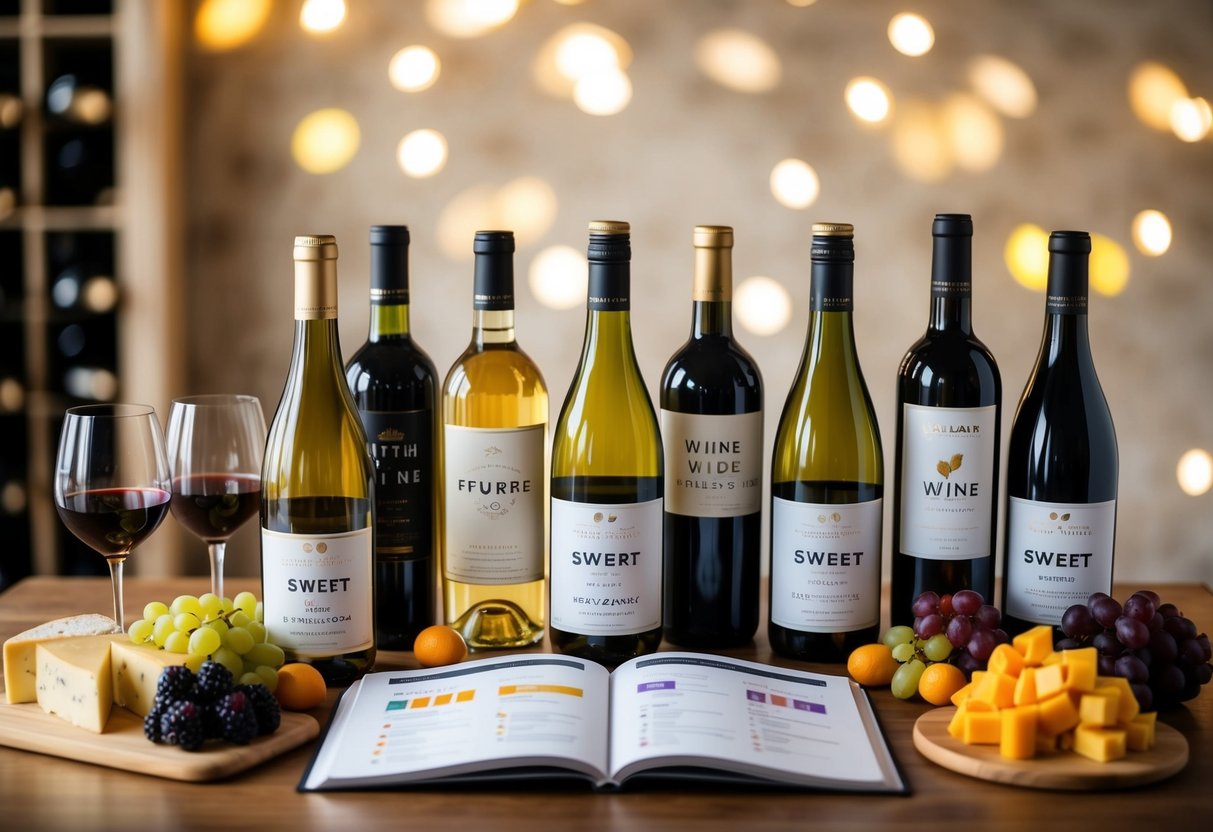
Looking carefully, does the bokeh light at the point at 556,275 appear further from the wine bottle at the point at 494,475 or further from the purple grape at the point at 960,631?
the purple grape at the point at 960,631

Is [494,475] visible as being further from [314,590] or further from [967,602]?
[967,602]

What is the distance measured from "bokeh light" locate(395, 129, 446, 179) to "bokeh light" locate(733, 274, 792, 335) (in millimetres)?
773

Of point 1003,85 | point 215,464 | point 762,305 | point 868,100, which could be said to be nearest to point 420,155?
point 762,305

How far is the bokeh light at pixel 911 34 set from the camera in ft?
8.68

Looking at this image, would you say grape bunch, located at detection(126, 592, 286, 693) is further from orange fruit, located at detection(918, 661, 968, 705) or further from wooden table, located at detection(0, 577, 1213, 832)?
orange fruit, located at detection(918, 661, 968, 705)

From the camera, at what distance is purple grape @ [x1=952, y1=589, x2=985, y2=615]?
1015 millimetres

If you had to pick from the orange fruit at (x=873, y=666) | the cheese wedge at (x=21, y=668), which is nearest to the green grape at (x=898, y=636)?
the orange fruit at (x=873, y=666)

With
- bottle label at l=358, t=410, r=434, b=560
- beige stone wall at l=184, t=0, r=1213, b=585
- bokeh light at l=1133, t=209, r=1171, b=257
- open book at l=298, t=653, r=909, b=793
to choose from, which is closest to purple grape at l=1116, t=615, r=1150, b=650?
open book at l=298, t=653, r=909, b=793

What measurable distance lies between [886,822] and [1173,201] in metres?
2.35

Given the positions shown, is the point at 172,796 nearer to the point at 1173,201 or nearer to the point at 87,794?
the point at 87,794

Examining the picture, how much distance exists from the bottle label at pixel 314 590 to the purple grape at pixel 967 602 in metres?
0.53

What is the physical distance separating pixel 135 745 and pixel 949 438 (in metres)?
0.75

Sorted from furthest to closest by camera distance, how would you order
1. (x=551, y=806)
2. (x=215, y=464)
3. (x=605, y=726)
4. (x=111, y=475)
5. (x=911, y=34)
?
(x=911, y=34) → (x=215, y=464) → (x=111, y=475) → (x=605, y=726) → (x=551, y=806)

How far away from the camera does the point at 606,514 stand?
1057 mm
